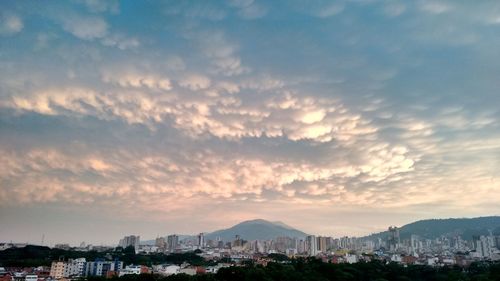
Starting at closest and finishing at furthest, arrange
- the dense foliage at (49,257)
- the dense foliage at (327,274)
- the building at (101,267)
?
the dense foliage at (327,274)
the building at (101,267)
the dense foliage at (49,257)

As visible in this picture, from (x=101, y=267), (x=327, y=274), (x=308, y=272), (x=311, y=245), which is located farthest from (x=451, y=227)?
(x=101, y=267)

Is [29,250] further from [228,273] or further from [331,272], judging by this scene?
[331,272]

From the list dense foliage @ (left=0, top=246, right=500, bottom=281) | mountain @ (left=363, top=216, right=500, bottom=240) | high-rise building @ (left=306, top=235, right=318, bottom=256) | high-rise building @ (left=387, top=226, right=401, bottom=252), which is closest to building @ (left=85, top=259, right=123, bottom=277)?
dense foliage @ (left=0, top=246, right=500, bottom=281)

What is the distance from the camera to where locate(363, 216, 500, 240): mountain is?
342ft

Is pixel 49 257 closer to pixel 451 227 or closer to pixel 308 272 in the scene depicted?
pixel 308 272

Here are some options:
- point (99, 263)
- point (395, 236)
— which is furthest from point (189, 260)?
point (395, 236)

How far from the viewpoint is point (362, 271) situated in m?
26.5

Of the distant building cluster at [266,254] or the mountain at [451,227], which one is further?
the mountain at [451,227]

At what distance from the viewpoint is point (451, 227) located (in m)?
118

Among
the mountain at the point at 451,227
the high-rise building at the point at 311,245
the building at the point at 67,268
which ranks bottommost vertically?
the building at the point at 67,268

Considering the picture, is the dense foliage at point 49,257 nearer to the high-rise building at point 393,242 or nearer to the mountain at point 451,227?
the high-rise building at point 393,242

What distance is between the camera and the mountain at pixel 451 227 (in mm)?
104312

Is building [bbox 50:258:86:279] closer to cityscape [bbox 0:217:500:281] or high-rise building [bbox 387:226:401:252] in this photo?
cityscape [bbox 0:217:500:281]

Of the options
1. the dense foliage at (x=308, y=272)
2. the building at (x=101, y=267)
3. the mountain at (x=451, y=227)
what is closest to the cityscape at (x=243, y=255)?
the building at (x=101, y=267)
